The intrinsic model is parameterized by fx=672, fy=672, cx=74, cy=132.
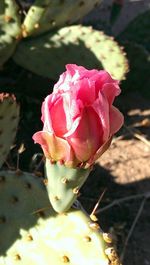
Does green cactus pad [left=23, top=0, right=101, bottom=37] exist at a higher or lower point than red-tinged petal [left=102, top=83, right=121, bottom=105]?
lower

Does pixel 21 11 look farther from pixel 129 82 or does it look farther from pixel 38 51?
pixel 129 82

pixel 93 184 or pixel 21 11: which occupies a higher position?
pixel 21 11

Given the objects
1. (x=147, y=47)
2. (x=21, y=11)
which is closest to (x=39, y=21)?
(x=21, y=11)

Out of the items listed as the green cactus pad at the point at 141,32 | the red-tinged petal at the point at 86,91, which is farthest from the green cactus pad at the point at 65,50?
the red-tinged petal at the point at 86,91

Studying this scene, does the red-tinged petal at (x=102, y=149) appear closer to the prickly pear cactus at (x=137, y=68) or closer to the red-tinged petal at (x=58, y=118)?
the red-tinged petal at (x=58, y=118)

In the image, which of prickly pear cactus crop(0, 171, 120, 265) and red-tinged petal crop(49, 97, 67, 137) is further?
prickly pear cactus crop(0, 171, 120, 265)

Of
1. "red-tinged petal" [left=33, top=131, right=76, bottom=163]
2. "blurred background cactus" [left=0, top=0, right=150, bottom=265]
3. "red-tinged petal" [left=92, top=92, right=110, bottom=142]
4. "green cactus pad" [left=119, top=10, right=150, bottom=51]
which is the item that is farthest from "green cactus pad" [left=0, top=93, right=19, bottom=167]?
"green cactus pad" [left=119, top=10, right=150, bottom=51]

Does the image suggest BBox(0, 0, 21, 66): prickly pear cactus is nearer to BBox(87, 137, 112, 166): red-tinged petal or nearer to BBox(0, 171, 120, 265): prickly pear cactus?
BBox(0, 171, 120, 265): prickly pear cactus

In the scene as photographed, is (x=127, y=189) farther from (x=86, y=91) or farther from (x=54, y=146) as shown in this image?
(x=86, y=91)
